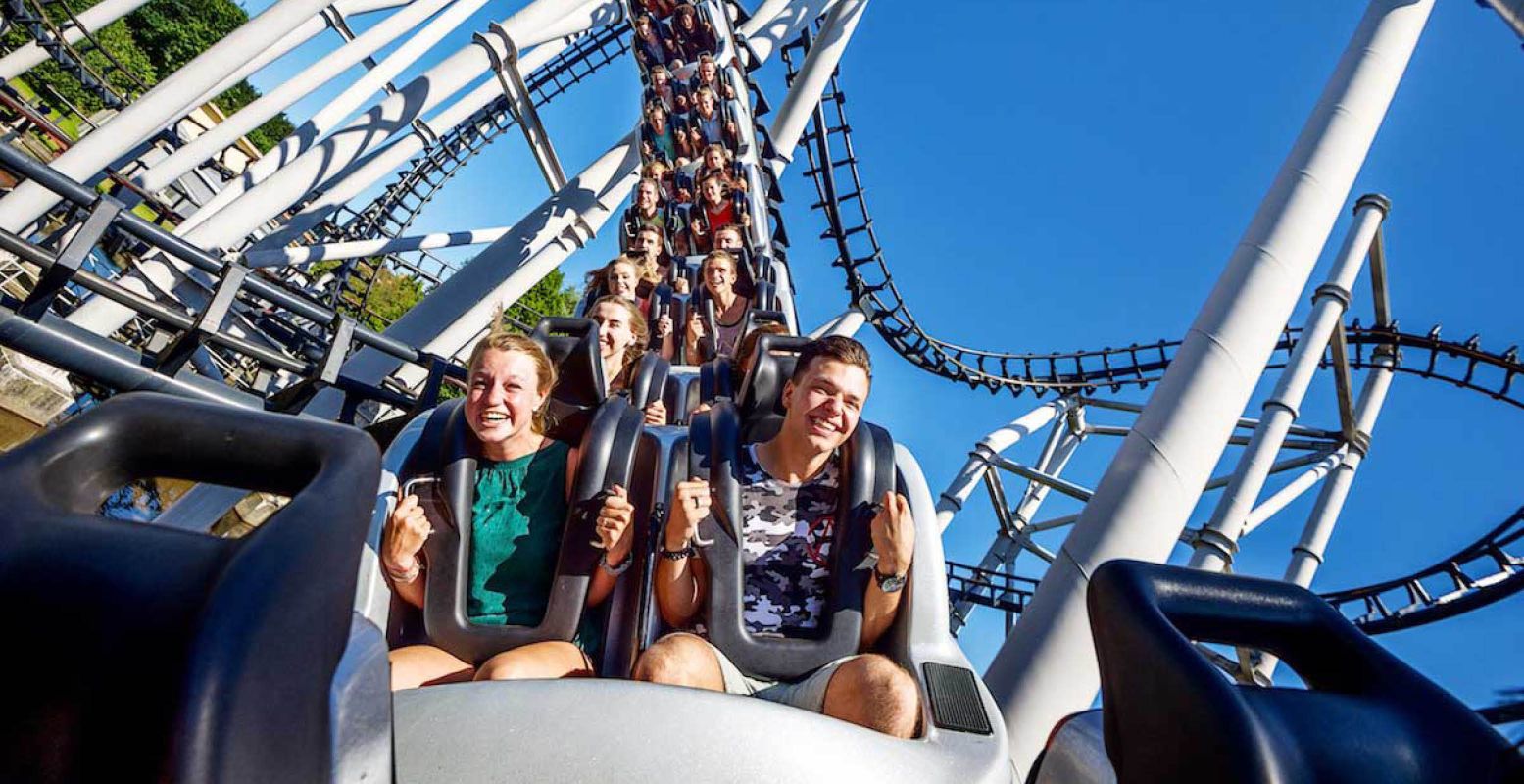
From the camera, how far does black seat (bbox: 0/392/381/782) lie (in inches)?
15.3

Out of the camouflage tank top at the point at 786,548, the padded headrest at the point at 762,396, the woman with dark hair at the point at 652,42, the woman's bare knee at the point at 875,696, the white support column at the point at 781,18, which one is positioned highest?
the white support column at the point at 781,18

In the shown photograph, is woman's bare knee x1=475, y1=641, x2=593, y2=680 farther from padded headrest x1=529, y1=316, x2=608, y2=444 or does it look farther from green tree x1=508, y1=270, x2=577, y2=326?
green tree x1=508, y1=270, x2=577, y2=326

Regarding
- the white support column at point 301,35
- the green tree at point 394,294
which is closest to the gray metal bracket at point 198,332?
the white support column at point 301,35

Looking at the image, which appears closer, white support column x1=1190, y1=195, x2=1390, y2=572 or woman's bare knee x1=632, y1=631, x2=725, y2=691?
woman's bare knee x1=632, y1=631, x2=725, y2=691

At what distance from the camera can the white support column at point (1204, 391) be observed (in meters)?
1.94

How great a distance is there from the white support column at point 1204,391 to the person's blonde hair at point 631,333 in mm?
1756

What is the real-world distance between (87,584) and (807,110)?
8.54 m

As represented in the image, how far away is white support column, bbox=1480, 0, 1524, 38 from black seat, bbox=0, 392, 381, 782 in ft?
8.61

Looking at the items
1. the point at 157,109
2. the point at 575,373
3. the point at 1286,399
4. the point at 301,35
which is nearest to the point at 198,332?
the point at 575,373

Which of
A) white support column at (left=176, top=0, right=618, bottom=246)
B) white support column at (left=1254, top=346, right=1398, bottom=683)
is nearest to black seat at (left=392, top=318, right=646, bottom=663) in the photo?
white support column at (left=176, top=0, right=618, bottom=246)

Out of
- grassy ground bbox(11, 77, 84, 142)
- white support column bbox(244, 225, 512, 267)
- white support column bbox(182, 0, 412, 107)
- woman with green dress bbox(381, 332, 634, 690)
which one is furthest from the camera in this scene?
grassy ground bbox(11, 77, 84, 142)

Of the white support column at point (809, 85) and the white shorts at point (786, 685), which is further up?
the white support column at point (809, 85)

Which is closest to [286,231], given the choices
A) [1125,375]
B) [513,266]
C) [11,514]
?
[513,266]

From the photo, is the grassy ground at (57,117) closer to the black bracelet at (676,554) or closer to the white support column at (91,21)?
the white support column at (91,21)
